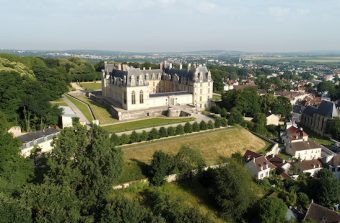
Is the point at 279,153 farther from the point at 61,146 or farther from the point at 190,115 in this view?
the point at 61,146

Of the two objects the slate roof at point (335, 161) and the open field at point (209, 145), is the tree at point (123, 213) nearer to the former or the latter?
the open field at point (209, 145)

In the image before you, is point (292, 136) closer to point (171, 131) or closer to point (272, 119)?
point (272, 119)

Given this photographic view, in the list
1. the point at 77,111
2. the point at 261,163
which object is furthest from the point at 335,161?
the point at 77,111

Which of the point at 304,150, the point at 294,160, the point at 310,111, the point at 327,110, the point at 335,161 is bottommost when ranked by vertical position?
the point at 294,160

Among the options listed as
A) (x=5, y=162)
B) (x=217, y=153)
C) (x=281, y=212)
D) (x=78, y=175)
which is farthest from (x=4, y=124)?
(x=281, y=212)

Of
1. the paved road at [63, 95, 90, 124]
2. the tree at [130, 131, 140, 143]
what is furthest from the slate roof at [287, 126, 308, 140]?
the paved road at [63, 95, 90, 124]
